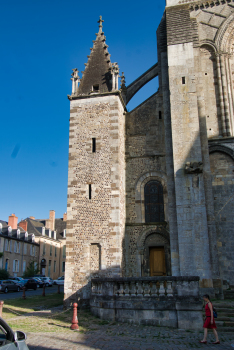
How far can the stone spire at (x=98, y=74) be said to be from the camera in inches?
673

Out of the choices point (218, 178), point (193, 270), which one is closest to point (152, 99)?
point (218, 178)

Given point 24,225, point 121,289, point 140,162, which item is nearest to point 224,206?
point 140,162

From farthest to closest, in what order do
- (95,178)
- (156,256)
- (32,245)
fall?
(32,245) < (156,256) < (95,178)

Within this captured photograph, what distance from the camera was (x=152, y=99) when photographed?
1808cm

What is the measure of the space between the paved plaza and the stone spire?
11.9 metres

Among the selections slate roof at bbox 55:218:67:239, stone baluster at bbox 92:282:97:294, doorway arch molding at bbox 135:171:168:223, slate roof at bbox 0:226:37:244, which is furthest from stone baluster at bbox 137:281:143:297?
slate roof at bbox 55:218:67:239

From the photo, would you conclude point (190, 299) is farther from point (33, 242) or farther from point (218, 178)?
point (33, 242)

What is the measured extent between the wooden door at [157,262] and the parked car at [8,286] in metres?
14.7

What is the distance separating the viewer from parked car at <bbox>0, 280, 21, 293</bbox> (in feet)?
81.7

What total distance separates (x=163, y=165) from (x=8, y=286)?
17.0m

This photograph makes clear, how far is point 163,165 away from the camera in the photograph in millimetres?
16719

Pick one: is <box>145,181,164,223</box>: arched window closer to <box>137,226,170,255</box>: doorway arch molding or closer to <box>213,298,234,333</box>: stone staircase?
<box>137,226,170,255</box>: doorway arch molding

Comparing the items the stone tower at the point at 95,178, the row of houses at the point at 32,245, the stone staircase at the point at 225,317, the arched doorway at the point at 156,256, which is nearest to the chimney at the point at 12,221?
the row of houses at the point at 32,245

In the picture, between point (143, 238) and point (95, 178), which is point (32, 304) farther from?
point (95, 178)
